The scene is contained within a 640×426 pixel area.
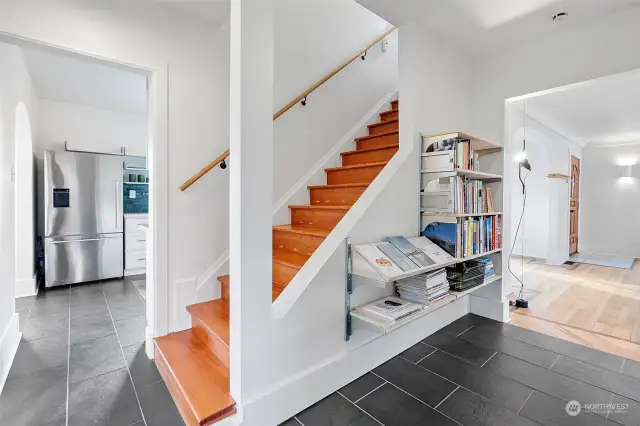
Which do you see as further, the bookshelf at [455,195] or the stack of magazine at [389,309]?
the bookshelf at [455,195]

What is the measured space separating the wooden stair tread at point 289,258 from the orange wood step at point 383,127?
173 cm

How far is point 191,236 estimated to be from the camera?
2318mm

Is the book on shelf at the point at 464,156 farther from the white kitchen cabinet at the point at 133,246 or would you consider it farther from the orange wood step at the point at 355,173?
the white kitchen cabinet at the point at 133,246

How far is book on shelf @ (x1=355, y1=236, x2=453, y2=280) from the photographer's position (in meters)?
1.78

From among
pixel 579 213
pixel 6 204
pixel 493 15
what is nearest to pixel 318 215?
pixel 493 15

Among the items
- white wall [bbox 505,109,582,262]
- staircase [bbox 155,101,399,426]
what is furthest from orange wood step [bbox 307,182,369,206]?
white wall [bbox 505,109,582,262]

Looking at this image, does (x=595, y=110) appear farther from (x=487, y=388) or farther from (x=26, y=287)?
(x=26, y=287)

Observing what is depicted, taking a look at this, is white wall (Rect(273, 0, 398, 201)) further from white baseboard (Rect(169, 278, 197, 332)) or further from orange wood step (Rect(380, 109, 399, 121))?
white baseboard (Rect(169, 278, 197, 332))

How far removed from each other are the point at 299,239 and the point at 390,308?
2.69 ft

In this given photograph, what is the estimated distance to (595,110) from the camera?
15.0 feet

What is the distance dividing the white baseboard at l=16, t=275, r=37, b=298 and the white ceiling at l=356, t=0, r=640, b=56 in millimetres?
4738

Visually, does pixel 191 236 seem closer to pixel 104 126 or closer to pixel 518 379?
pixel 518 379

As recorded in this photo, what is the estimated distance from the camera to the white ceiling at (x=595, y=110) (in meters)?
3.71

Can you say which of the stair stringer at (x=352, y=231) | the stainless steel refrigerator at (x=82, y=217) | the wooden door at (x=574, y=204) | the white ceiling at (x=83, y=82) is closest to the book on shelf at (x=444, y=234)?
the stair stringer at (x=352, y=231)
